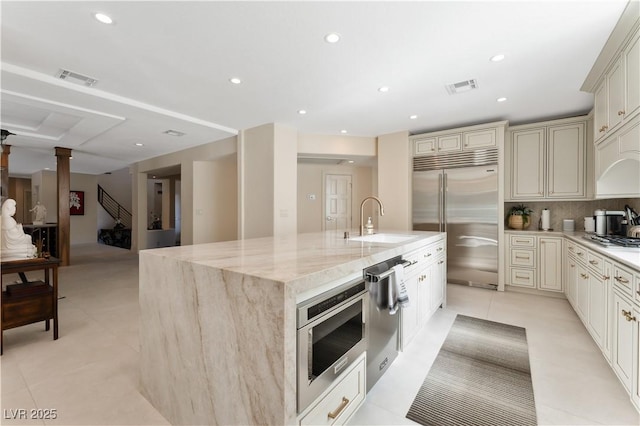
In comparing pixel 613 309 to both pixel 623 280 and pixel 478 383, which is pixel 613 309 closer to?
pixel 623 280

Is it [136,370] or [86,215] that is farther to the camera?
[86,215]

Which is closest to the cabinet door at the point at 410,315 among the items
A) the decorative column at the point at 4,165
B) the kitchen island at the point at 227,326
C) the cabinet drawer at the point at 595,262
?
the kitchen island at the point at 227,326

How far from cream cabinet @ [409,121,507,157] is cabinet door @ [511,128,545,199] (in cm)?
38

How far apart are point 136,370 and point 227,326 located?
1463 millimetres

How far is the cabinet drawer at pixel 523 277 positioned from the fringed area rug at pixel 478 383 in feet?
5.18

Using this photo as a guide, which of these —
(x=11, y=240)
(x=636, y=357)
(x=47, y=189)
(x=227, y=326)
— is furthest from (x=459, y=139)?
(x=47, y=189)

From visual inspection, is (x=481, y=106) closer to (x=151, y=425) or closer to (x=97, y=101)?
(x=151, y=425)

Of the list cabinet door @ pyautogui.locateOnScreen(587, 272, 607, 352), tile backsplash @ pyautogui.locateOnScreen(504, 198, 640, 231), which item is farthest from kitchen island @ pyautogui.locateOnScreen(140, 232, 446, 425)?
tile backsplash @ pyautogui.locateOnScreen(504, 198, 640, 231)

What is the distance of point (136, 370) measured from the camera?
6.91ft

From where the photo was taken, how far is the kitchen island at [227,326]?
42.9 inches

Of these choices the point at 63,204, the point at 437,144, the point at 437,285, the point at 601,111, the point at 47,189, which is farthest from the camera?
the point at 47,189

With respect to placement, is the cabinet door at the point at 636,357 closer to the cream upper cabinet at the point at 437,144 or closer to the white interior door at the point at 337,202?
the cream upper cabinet at the point at 437,144

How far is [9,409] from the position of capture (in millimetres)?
1681

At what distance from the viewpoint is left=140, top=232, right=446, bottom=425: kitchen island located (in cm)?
109
